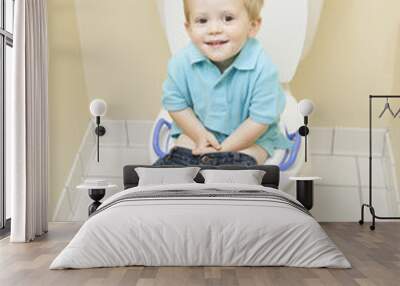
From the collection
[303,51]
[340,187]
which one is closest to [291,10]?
[303,51]

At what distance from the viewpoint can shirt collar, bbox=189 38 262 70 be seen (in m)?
7.43

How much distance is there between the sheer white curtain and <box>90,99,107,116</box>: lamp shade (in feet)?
2.88

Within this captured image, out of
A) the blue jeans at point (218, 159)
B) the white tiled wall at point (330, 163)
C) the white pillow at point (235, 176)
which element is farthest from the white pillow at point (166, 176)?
the white tiled wall at point (330, 163)

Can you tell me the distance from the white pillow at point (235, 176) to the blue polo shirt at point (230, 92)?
2.21 feet

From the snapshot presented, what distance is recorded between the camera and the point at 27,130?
20.1 ft

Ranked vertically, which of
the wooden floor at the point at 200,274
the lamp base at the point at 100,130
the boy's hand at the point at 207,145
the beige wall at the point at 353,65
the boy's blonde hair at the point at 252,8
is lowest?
the wooden floor at the point at 200,274

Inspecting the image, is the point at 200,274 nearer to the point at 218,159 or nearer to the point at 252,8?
the point at 218,159

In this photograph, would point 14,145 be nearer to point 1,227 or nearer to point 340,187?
point 1,227

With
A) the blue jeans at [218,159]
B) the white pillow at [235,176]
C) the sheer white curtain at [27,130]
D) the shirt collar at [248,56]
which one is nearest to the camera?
the sheer white curtain at [27,130]

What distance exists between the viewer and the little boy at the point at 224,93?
7359mm

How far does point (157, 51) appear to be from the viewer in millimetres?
7621

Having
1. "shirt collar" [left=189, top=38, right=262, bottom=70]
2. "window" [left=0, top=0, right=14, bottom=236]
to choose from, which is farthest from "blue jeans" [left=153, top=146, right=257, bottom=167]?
"window" [left=0, top=0, right=14, bottom=236]

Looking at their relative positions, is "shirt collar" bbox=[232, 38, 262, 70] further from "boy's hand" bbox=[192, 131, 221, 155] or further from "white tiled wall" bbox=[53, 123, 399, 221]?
"white tiled wall" bbox=[53, 123, 399, 221]

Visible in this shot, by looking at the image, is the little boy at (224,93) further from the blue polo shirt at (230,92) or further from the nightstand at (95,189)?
the nightstand at (95,189)
